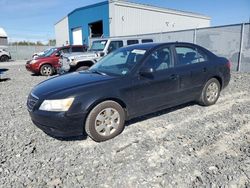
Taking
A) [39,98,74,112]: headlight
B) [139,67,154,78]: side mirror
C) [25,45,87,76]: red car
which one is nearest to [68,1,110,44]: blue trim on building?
[25,45,87,76]: red car

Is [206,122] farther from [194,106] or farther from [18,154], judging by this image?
[18,154]

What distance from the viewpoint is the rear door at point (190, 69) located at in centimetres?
470

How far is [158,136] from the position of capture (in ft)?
12.9

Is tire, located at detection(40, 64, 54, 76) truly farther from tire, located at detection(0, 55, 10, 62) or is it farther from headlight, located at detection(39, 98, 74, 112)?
tire, located at detection(0, 55, 10, 62)

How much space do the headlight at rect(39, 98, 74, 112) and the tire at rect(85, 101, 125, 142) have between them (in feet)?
1.24

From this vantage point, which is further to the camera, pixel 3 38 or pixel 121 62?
pixel 3 38

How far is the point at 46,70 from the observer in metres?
12.3

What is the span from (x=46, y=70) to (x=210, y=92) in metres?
9.43

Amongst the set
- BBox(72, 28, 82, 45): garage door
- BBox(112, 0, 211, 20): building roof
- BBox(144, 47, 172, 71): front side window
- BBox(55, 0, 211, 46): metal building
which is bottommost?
BBox(144, 47, 172, 71): front side window

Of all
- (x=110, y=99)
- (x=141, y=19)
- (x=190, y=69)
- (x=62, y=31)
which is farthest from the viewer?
(x=62, y=31)

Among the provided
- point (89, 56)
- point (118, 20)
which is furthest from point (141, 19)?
point (89, 56)

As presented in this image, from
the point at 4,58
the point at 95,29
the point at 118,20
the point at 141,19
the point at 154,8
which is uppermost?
the point at 154,8

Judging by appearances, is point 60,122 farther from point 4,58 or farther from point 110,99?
point 4,58

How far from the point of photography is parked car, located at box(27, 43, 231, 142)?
348 centimetres
